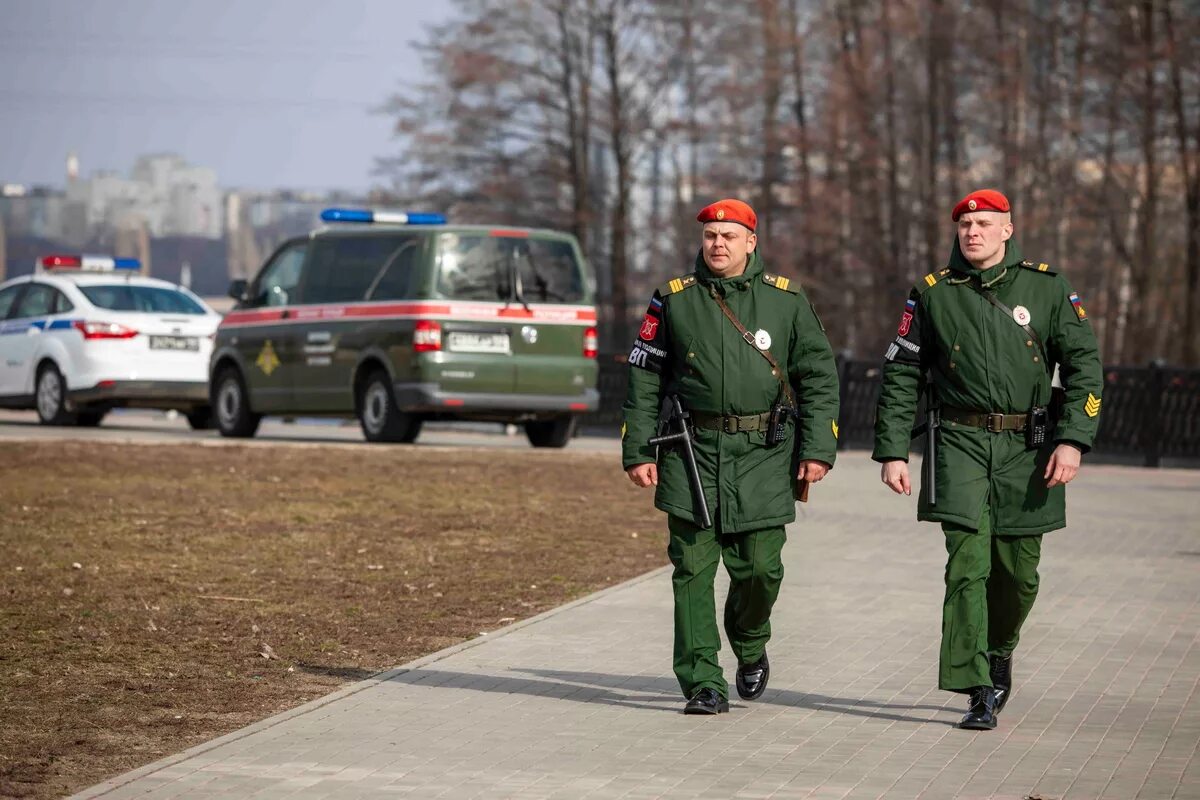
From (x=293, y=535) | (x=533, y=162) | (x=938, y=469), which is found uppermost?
(x=533, y=162)

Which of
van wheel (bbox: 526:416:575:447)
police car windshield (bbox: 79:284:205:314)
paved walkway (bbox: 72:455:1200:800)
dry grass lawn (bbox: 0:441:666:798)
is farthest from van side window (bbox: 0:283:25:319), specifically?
paved walkway (bbox: 72:455:1200:800)

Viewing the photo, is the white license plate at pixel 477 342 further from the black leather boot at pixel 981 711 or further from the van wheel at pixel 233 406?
the black leather boot at pixel 981 711

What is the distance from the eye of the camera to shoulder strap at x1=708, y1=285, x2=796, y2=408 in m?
7.74

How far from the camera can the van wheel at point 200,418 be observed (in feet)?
84.8

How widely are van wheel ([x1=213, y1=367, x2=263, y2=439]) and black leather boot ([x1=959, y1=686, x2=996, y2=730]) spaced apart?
1614 cm

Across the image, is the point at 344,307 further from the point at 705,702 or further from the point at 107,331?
the point at 705,702

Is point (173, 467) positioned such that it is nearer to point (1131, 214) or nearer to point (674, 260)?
point (1131, 214)

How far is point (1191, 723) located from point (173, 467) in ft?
40.3

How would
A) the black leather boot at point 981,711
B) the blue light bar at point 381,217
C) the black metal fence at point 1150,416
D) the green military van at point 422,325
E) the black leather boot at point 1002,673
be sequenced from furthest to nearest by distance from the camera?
the black metal fence at point 1150,416 < the blue light bar at point 381,217 < the green military van at point 422,325 < the black leather boot at point 1002,673 < the black leather boot at point 981,711

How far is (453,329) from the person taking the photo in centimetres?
2086

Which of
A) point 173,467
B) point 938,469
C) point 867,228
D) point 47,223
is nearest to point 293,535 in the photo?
point 173,467

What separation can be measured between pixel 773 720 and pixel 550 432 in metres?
15.5

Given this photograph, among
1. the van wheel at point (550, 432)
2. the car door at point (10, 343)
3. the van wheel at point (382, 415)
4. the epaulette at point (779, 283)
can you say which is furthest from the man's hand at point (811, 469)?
the car door at point (10, 343)

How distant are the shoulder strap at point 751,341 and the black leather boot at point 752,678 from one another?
96cm
